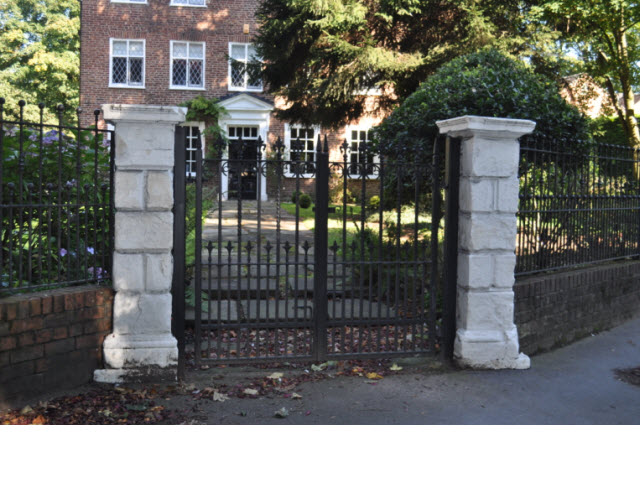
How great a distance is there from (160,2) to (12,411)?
70.9 ft

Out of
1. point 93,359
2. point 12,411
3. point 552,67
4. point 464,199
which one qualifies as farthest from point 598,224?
point 552,67

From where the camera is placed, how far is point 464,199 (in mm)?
5391

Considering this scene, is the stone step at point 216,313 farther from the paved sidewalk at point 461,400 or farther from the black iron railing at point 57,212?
the black iron railing at point 57,212

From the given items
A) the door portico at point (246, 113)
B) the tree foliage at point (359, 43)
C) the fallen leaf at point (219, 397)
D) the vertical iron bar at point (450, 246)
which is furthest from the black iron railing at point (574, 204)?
the door portico at point (246, 113)

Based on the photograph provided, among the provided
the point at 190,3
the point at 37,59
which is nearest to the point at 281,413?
the point at 190,3

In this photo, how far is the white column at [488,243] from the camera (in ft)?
17.4

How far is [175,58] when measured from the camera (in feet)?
75.6

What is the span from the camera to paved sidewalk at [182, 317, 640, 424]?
423 cm

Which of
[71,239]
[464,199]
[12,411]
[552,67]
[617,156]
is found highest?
[552,67]

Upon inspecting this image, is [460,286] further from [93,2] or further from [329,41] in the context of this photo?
[93,2]

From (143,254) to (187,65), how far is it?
19869 mm

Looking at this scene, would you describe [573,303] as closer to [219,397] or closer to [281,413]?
[281,413]

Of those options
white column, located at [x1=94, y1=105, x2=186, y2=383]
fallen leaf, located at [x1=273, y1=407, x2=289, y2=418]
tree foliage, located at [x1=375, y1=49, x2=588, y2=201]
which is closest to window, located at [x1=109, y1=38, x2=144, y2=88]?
tree foliage, located at [x1=375, y1=49, x2=588, y2=201]

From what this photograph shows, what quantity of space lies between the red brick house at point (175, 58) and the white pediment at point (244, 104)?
37mm
